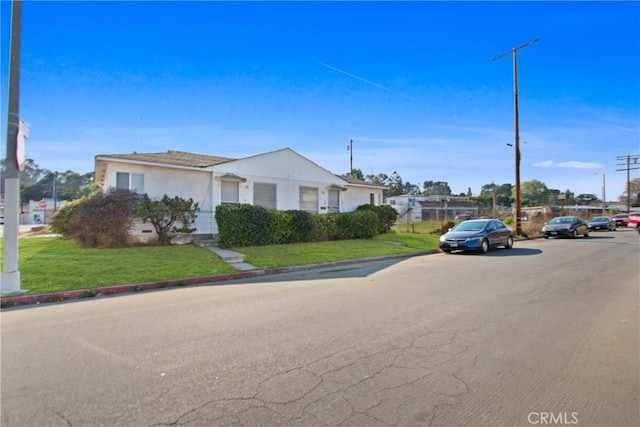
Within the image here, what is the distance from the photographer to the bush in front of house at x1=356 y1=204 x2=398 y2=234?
22.9 metres

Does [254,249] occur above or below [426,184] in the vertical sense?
below

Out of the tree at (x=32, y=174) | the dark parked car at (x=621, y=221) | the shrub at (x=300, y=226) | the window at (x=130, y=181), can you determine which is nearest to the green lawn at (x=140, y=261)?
the shrub at (x=300, y=226)

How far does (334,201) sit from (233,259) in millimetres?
11467

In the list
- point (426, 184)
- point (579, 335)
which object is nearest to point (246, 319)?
point (579, 335)

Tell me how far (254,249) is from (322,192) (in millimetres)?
8434

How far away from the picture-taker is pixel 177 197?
15.8 m

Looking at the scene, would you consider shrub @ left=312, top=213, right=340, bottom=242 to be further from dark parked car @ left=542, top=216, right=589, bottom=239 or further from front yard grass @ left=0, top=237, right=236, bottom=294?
dark parked car @ left=542, top=216, right=589, bottom=239

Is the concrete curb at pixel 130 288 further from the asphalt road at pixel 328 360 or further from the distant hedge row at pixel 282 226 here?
the distant hedge row at pixel 282 226

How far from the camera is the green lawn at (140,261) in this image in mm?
8742

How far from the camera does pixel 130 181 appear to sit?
15719 millimetres

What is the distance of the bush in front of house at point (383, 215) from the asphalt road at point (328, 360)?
1543cm

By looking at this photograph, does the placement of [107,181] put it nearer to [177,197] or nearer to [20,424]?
[177,197]

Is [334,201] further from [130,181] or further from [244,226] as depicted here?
[130,181]

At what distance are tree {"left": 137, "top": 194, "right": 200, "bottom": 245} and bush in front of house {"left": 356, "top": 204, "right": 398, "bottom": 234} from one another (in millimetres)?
10673
